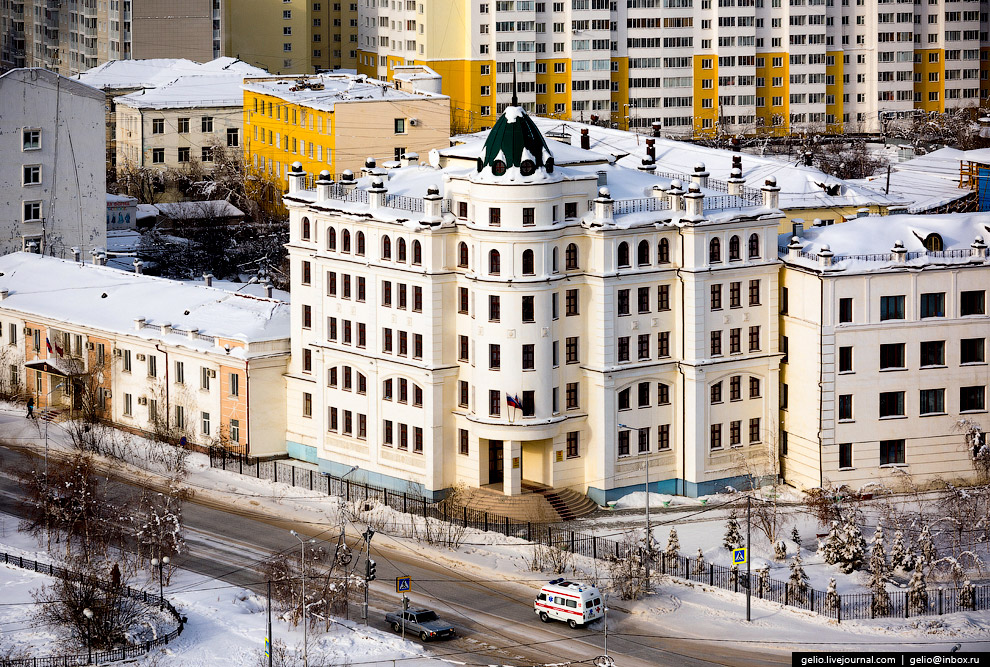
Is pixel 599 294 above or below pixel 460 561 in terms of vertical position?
above

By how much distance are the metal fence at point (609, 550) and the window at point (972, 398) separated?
58.9 ft

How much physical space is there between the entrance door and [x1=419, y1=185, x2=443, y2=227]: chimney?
12.3 meters

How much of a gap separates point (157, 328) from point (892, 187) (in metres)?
60.8

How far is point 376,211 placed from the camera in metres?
124

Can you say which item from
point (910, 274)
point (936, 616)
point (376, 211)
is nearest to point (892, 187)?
point (910, 274)

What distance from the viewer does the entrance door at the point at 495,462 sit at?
122 m

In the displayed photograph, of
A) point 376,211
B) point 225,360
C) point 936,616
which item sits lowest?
point 936,616

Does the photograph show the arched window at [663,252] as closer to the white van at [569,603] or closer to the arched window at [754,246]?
the arched window at [754,246]

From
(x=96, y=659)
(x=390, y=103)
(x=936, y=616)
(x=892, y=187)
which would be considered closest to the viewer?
(x=96, y=659)

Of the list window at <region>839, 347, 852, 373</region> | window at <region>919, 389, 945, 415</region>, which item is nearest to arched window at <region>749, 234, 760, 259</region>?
window at <region>839, 347, 852, 373</region>

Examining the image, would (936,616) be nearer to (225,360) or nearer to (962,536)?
(962,536)

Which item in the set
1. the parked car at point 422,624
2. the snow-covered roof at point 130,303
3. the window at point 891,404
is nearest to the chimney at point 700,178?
the window at point 891,404

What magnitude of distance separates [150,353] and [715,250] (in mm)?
34335

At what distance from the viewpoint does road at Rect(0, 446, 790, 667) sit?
331ft
